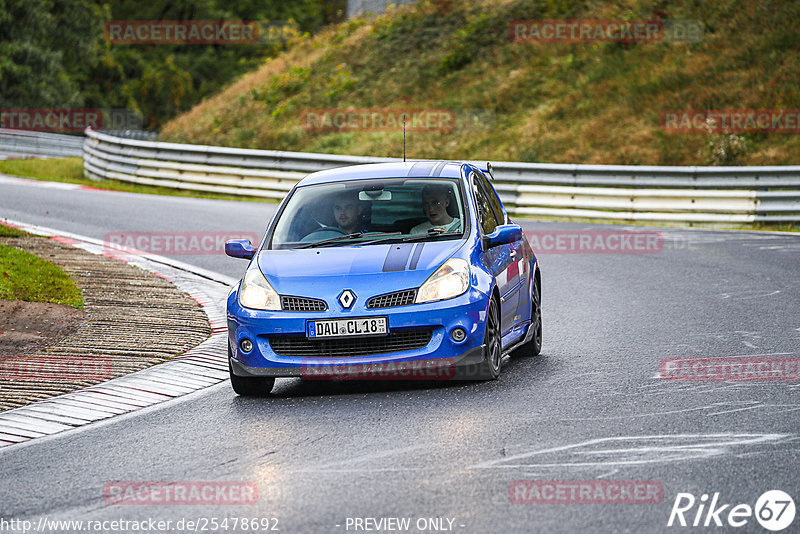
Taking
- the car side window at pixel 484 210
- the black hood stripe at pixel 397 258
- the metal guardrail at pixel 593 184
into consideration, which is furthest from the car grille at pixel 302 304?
the metal guardrail at pixel 593 184

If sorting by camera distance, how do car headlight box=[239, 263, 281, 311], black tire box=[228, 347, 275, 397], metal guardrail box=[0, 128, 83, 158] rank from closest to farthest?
car headlight box=[239, 263, 281, 311]
black tire box=[228, 347, 275, 397]
metal guardrail box=[0, 128, 83, 158]

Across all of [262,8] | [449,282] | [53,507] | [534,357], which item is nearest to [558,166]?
[534,357]

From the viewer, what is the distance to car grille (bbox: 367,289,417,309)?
821cm

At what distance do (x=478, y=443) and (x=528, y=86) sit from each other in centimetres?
2788

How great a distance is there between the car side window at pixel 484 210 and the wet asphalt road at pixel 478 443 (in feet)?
3.62

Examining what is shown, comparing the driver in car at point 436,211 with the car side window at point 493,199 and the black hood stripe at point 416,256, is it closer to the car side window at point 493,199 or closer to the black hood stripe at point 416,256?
the black hood stripe at point 416,256

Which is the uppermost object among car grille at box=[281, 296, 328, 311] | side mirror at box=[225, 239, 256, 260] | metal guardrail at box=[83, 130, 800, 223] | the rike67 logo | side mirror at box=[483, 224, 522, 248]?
side mirror at box=[483, 224, 522, 248]

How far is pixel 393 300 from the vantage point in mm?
8234

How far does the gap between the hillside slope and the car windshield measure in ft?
57.2

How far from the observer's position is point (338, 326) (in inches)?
322

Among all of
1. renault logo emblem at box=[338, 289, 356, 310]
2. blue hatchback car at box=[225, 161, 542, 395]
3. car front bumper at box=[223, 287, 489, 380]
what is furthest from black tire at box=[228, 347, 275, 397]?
renault logo emblem at box=[338, 289, 356, 310]

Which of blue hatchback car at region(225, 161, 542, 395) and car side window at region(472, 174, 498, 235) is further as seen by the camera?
car side window at region(472, 174, 498, 235)

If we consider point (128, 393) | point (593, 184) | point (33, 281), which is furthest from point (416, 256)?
point (593, 184)

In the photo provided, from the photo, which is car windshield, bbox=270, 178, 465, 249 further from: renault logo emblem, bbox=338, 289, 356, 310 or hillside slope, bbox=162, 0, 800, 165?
hillside slope, bbox=162, 0, 800, 165
